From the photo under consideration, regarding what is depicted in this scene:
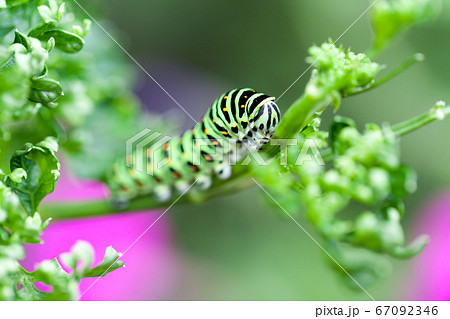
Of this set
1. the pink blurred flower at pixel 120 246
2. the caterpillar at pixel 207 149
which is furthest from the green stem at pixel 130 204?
the pink blurred flower at pixel 120 246

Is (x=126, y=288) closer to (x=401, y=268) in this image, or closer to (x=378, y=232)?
(x=401, y=268)

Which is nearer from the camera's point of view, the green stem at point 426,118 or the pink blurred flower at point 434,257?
the green stem at point 426,118

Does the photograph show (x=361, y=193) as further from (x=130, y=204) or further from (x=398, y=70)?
(x=130, y=204)

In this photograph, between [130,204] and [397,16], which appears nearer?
[397,16]

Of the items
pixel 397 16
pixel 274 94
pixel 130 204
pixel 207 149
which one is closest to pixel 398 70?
pixel 397 16

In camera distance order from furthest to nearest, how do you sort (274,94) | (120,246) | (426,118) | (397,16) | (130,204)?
(274,94)
(120,246)
(130,204)
(426,118)
(397,16)

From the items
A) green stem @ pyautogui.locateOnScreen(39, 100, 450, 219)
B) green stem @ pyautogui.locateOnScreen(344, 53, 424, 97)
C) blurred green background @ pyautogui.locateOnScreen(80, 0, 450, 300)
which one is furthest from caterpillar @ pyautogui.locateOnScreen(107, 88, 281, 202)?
blurred green background @ pyautogui.locateOnScreen(80, 0, 450, 300)

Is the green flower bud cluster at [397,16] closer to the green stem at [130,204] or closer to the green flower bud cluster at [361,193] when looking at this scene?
the green flower bud cluster at [361,193]
